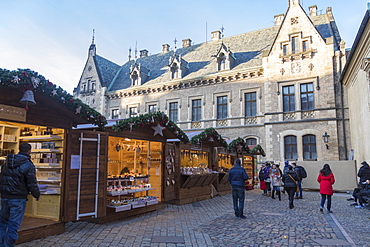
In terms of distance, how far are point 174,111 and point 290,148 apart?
10945 mm

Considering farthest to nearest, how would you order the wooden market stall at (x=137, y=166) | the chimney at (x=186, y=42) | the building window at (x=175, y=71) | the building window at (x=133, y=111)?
the chimney at (x=186, y=42) → the building window at (x=133, y=111) → the building window at (x=175, y=71) → the wooden market stall at (x=137, y=166)

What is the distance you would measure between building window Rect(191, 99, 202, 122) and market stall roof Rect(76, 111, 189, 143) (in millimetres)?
15046

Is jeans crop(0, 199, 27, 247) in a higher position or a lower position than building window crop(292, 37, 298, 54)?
lower

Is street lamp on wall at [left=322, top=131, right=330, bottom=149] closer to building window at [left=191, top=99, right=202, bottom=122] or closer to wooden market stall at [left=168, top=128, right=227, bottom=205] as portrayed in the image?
wooden market stall at [left=168, top=128, right=227, bottom=205]

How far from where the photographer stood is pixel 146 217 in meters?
9.05

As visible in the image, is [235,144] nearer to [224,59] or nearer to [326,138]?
[326,138]

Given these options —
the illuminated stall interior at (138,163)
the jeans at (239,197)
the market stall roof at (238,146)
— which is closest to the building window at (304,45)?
the market stall roof at (238,146)

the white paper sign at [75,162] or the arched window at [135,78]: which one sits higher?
the arched window at [135,78]

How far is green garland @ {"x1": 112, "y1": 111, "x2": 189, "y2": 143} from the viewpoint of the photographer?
8688 millimetres

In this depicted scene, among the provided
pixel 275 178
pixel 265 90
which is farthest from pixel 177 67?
pixel 275 178

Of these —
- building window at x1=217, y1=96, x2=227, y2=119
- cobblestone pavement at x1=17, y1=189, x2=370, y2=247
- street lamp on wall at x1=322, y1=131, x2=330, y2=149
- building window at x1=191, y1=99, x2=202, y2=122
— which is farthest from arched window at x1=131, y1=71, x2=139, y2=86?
cobblestone pavement at x1=17, y1=189, x2=370, y2=247

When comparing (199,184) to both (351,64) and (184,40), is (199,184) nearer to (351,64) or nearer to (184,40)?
(351,64)

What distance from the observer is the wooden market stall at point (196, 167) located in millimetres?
11828

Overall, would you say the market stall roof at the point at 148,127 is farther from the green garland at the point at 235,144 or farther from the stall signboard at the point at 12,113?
the green garland at the point at 235,144
